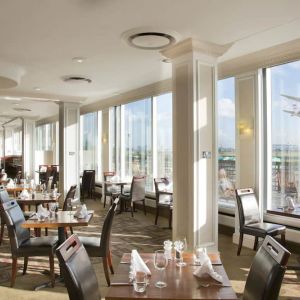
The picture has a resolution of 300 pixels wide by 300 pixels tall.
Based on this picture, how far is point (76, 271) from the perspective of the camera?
6.29ft

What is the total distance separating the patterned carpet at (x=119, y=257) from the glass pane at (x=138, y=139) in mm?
1608

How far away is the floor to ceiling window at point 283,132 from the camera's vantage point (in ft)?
17.0

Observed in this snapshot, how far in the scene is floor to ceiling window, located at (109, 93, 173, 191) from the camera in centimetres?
816

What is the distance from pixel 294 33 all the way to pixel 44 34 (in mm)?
3108

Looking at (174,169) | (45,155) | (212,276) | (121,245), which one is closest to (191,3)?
(174,169)

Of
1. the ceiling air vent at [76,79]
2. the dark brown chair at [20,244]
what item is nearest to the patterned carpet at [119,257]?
the dark brown chair at [20,244]

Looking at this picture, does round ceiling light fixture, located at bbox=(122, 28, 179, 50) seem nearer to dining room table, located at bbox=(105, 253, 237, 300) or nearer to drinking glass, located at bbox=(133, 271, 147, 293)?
dining room table, located at bbox=(105, 253, 237, 300)

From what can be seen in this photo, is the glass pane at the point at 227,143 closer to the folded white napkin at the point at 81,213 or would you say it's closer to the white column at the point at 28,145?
the folded white napkin at the point at 81,213

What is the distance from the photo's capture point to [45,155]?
15297 millimetres

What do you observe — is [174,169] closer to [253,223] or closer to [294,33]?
[253,223]

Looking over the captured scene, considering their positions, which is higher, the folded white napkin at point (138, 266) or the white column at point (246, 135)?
the white column at point (246, 135)

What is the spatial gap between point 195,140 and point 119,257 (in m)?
1.90

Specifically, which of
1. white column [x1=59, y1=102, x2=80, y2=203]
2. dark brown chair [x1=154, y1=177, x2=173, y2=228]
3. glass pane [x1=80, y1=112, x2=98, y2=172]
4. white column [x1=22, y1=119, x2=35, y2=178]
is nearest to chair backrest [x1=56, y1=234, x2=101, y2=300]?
dark brown chair [x1=154, y1=177, x2=173, y2=228]

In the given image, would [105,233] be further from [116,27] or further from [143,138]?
[143,138]
